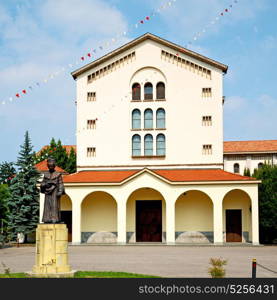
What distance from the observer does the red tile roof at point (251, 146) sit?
2363 inches

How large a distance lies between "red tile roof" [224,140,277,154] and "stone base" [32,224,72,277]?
4780 centimetres

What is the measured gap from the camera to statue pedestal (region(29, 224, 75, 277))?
1459cm

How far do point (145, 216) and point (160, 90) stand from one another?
10541mm

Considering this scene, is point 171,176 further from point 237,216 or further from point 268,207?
point 268,207

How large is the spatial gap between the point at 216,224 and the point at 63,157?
27.5 m

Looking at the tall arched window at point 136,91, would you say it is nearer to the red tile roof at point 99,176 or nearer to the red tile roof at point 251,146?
the red tile roof at point 99,176

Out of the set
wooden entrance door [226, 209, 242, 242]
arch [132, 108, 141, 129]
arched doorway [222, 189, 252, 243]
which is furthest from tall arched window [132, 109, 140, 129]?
wooden entrance door [226, 209, 242, 242]

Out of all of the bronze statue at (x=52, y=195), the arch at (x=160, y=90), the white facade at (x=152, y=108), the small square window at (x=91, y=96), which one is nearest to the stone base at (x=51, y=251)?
the bronze statue at (x=52, y=195)

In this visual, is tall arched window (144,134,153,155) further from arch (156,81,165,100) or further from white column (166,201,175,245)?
white column (166,201,175,245)

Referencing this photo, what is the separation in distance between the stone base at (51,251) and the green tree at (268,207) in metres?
23.9

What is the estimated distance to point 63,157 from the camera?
186ft
